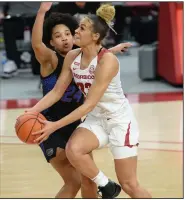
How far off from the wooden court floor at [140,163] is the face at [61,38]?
1.58 meters

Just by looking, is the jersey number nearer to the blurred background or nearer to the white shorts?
the white shorts

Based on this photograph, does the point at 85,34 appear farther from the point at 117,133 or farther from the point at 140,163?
the point at 140,163

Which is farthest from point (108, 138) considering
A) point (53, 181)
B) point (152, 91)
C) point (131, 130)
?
point (152, 91)

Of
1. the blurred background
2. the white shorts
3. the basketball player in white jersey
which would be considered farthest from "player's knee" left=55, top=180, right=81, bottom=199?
the blurred background

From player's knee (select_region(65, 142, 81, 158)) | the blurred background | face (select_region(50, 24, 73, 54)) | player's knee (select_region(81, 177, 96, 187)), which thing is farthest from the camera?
the blurred background

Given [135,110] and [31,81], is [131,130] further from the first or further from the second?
[31,81]

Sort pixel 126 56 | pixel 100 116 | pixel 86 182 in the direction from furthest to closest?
pixel 126 56 → pixel 86 182 → pixel 100 116

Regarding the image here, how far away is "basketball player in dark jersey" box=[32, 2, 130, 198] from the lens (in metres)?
5.54

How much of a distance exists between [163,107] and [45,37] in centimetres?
578

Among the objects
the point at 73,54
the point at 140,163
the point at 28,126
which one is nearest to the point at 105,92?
the point at 73,54

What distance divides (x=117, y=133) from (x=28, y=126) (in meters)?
0.71

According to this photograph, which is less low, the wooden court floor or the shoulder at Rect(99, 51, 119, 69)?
the shoulder at Rect(99, 51, 119, 69)

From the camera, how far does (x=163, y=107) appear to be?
11.2 m

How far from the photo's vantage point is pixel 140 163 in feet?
25.1
